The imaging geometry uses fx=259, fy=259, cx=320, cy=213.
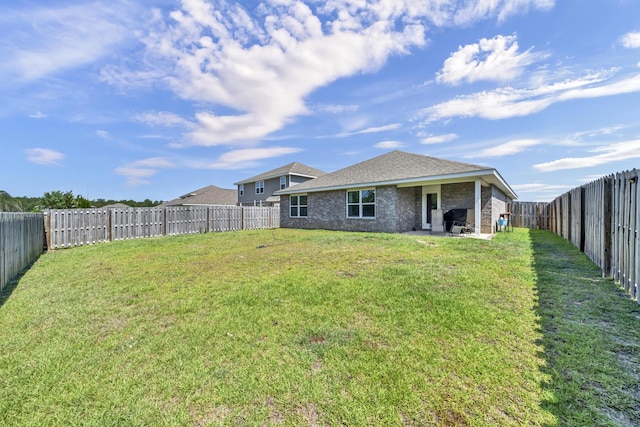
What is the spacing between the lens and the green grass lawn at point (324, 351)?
1750 millimetres

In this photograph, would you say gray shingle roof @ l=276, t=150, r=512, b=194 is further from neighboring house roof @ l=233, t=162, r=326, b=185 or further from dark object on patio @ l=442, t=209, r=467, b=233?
neighboring house roof @ l=233, t=162, r=326, b=185

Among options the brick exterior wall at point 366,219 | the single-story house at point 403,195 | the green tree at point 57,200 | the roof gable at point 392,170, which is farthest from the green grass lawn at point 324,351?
the green tree at point 57,200

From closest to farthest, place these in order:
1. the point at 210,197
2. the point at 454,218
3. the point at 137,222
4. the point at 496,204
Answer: the point at 454,218
the point at 137,222
the point at 496,204
the point at 210,197

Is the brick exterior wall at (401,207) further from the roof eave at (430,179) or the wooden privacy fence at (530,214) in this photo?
the wooden privacy fence at (530,214)

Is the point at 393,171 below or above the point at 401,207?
above

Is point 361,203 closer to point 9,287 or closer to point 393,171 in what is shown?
point 393,171

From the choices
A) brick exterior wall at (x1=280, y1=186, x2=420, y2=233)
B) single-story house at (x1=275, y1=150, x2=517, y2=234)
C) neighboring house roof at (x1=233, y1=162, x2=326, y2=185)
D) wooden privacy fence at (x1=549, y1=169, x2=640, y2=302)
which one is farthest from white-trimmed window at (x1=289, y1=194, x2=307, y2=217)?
wooden privacy fence at (x1=549, y1=169, x2=640, y2=302)

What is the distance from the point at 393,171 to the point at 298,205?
7386mm

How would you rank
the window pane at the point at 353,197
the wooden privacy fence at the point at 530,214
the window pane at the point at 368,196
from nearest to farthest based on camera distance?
the window pane at the point at 368,196
the window pane at the point at 353,197
the wooden privacy fence at the point at 530,214

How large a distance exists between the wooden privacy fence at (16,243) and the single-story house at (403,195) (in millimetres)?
12178

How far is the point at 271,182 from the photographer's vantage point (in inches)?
1128

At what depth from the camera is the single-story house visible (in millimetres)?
11742

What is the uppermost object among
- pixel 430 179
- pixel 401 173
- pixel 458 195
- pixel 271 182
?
pixel 271 182

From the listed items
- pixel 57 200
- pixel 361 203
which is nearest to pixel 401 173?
pixel 361 203
